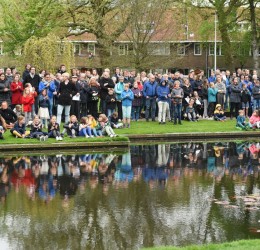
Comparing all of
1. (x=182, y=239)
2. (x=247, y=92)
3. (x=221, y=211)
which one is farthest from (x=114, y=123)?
(x=182, y=239)

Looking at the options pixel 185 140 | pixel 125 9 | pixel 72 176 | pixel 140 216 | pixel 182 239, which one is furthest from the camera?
pixel 125 9

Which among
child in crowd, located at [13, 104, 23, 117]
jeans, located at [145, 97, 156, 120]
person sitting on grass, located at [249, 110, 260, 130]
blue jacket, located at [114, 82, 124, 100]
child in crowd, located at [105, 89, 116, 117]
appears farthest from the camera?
jeans, located at [145, 97, 156, 120]

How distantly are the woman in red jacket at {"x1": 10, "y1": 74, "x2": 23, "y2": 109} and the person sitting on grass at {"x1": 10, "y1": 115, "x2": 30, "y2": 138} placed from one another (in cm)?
270

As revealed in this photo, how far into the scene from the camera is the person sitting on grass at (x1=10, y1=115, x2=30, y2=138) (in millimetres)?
25059

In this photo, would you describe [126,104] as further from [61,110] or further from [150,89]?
[61,110]

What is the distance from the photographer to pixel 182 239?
1170 cm

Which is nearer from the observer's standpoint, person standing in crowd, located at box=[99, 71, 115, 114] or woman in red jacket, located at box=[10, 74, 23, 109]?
woman in red jacket, located at box=[10, 74, 23, 109]

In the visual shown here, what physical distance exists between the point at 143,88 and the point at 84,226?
18.7 meters

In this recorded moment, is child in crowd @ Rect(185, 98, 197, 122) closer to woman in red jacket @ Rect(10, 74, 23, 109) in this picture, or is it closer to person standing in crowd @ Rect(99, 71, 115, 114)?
person standing in crowd @ Rect(99, 71, 115, 114)

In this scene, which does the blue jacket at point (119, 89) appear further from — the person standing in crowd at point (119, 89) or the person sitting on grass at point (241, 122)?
the person sitting on grass at point (241, 122)

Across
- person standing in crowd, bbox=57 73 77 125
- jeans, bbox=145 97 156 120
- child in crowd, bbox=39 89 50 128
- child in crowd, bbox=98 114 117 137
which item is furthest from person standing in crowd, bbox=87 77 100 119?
child in crowd, bbox=98 114 117 137

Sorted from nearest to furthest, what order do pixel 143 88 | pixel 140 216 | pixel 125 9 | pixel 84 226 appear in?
pixel 84 226, pixel 140 216, pixel 143 88, pixel 125 9

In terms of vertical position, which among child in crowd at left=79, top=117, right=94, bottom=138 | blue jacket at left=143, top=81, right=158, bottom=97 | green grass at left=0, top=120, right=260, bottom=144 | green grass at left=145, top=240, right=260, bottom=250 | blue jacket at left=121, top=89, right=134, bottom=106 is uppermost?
blue jacket at left=143, top=81, right=158, bottom=97

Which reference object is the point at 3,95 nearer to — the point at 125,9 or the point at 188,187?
the point at 188,187
